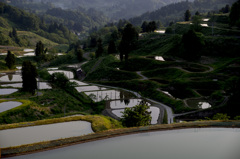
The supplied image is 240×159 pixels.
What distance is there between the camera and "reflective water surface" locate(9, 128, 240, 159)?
18.4 metres

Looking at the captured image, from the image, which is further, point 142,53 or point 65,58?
point 65,58

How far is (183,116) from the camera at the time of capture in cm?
5891

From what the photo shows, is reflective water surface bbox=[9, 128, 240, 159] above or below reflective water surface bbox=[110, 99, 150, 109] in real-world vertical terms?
above

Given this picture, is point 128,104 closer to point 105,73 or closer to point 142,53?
point 105,73

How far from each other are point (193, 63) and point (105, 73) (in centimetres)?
4174

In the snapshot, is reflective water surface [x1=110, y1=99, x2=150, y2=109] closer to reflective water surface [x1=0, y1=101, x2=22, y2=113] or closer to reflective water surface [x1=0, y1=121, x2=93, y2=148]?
reflective water surface [x1=0, y1=101, x2=22, y2=113]

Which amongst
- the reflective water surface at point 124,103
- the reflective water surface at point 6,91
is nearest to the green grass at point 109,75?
the reflective water surface at point 124,103

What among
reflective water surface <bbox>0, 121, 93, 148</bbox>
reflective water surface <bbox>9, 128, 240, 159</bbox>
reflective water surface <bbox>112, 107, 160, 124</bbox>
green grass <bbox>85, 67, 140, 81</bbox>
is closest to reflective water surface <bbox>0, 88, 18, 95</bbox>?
reflective water surface <bbox>112, 107, 160, 124</bbox>

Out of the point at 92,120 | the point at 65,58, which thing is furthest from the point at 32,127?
the point at 65,58

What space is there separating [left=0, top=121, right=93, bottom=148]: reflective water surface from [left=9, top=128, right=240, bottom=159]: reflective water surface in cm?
676

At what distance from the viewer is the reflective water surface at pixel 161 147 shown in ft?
60.3

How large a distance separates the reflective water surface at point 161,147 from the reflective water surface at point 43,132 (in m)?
6.76

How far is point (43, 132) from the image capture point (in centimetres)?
2761

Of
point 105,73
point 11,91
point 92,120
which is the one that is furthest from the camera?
point 105,73
